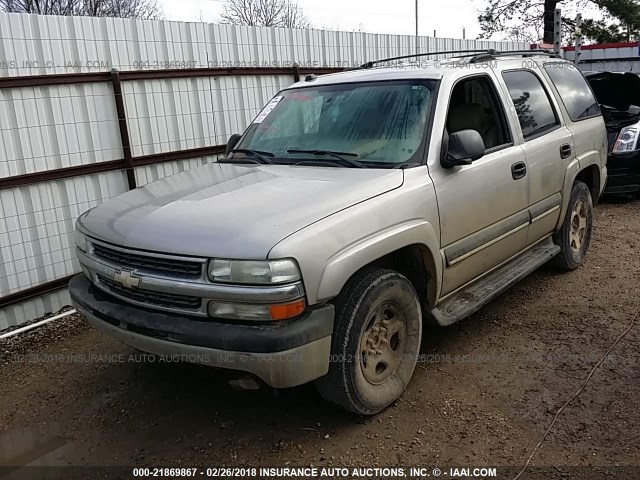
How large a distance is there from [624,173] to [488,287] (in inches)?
204

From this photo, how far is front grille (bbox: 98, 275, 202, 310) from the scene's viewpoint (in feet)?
9.18

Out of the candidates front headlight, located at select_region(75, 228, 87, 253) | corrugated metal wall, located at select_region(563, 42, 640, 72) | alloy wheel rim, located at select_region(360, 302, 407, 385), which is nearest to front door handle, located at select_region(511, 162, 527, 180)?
alloy wheel rim, located at select_region(360, 302, 407, 385)

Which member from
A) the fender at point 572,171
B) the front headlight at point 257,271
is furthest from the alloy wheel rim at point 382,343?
the fender at point 572,171

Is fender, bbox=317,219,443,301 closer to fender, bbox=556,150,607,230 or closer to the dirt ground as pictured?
the dirt ground

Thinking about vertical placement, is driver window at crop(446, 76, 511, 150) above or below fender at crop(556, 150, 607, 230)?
above

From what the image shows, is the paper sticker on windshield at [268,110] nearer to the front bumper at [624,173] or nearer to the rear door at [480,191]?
the rear door at [480,191]

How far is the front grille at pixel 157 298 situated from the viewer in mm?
2799

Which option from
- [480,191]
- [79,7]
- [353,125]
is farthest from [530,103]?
[79,7]

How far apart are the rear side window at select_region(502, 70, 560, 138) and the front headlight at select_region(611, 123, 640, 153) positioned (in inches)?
151

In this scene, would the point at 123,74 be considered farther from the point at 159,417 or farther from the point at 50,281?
the point at 159,417

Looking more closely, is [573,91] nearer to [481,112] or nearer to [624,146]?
[481,112]

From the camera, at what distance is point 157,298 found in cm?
293

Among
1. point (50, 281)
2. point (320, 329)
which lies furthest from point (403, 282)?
point (50, 281)

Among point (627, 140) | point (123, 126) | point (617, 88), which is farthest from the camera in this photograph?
point (617, 88)
